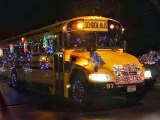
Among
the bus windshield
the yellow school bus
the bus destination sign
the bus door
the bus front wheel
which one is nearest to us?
the yellow school bus

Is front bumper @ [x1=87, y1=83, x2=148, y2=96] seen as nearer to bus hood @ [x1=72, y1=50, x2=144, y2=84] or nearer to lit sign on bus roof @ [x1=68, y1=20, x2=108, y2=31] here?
bus hood @ [x1=72, y1=50, x2=144, y2=84]

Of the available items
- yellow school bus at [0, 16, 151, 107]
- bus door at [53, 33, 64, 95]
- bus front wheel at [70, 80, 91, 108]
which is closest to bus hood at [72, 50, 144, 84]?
yellow school bus at [0, 16, 151, 107]

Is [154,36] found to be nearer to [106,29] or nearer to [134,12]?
[134,12]

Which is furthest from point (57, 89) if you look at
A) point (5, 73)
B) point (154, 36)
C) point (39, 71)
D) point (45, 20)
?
point (45, 20)

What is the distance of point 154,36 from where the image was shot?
23.8m

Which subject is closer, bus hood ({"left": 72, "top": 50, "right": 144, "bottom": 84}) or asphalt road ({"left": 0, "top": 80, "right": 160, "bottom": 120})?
asphalt road ({"left": 0, "top": 80, "right": 160, "bottom": 120})

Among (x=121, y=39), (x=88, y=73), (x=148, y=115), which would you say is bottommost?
(x=148, y=115)

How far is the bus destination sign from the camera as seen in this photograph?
13.1 meters

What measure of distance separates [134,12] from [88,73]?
12609 millimetres

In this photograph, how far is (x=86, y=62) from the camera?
11.9 meters

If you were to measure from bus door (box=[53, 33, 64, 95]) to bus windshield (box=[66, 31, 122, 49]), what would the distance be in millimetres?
476

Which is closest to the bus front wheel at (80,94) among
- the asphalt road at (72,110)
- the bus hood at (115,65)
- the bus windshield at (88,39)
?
the asphalt road at (72,110)

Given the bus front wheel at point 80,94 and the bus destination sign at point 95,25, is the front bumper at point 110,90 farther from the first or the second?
the bus destination sign at point 95,25

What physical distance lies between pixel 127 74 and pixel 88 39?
6.33ft
